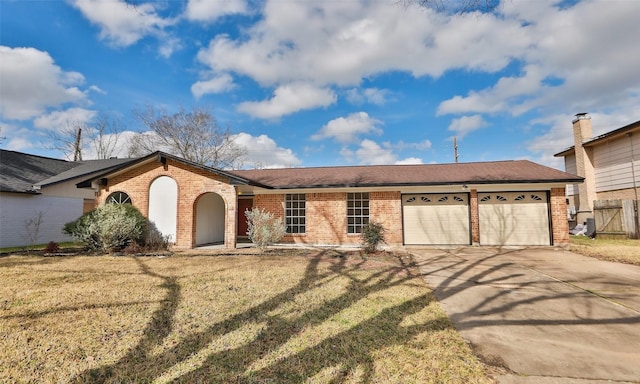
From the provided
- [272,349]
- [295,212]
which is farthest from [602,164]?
[272,349]

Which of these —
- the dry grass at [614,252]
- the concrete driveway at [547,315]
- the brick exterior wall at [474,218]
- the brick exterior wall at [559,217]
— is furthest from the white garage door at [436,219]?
the concrete driveway at [547,315]

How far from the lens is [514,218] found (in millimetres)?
12078

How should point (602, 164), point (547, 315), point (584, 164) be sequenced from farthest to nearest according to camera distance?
point (584, 164) → point (602, 164) → point (547, 315)

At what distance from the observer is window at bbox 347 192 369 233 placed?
13016mm

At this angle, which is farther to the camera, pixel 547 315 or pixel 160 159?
pixel 160 159

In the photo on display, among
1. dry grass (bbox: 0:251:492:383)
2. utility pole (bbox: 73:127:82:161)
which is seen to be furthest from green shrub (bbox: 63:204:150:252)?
utility pole (bbox: 73:127:82:161)

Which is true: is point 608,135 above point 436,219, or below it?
above

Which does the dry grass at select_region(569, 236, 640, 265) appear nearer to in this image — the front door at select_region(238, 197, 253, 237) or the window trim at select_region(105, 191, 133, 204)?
the front door at select_region(238, 197, 253, 237)

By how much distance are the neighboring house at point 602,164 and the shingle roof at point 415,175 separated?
5.36 meters

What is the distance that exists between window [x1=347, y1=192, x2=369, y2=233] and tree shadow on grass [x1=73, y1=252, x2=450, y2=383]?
7.93 m

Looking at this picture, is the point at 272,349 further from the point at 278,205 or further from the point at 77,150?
the point at 77,150

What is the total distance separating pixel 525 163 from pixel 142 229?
58.6 ft

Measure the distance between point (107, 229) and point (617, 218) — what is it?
2189cm

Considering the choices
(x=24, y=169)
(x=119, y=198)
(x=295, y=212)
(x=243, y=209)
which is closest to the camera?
(x=119, y=198)
